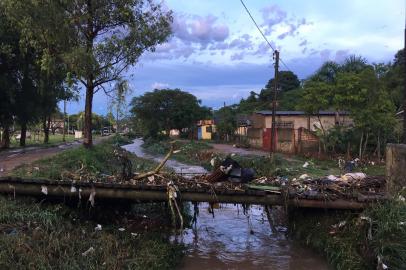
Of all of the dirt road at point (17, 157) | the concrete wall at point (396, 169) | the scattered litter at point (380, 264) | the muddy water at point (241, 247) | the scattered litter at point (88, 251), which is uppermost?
the concrete wall at point (396, 169)

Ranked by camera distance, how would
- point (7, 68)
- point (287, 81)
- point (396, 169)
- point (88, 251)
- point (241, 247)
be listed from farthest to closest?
point (287, 81), point (7, 68), point (241, 247), point (396, 169), point (88, 251)

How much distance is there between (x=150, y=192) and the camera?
471 inches

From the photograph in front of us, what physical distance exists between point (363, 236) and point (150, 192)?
190 inches

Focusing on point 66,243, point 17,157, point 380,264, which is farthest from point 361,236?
point 17,157

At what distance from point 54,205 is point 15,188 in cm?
98

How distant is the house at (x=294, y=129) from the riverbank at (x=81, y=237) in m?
26.6

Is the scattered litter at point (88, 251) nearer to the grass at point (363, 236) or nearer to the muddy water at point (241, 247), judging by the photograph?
the muddy water at point (241, 247)

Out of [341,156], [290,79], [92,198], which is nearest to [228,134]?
[290,79]

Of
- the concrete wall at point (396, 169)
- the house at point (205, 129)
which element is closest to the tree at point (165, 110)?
the house at point (205, 129)

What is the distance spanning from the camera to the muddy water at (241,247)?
12117 millimetres

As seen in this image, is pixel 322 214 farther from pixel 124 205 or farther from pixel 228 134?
pixel 228 134

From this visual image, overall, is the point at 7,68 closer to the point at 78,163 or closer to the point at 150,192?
the point at 78,163

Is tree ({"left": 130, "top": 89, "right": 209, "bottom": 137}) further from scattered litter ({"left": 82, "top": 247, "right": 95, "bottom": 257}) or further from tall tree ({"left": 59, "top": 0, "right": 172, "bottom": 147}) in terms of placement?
scattered litter ({"left": 82, "top": 247, "right": 95, "bottom": 257})

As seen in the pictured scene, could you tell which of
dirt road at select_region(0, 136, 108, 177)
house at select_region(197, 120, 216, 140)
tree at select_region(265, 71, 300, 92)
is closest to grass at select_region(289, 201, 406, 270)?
dirt road at select_region(0, 136, 108, 177)
